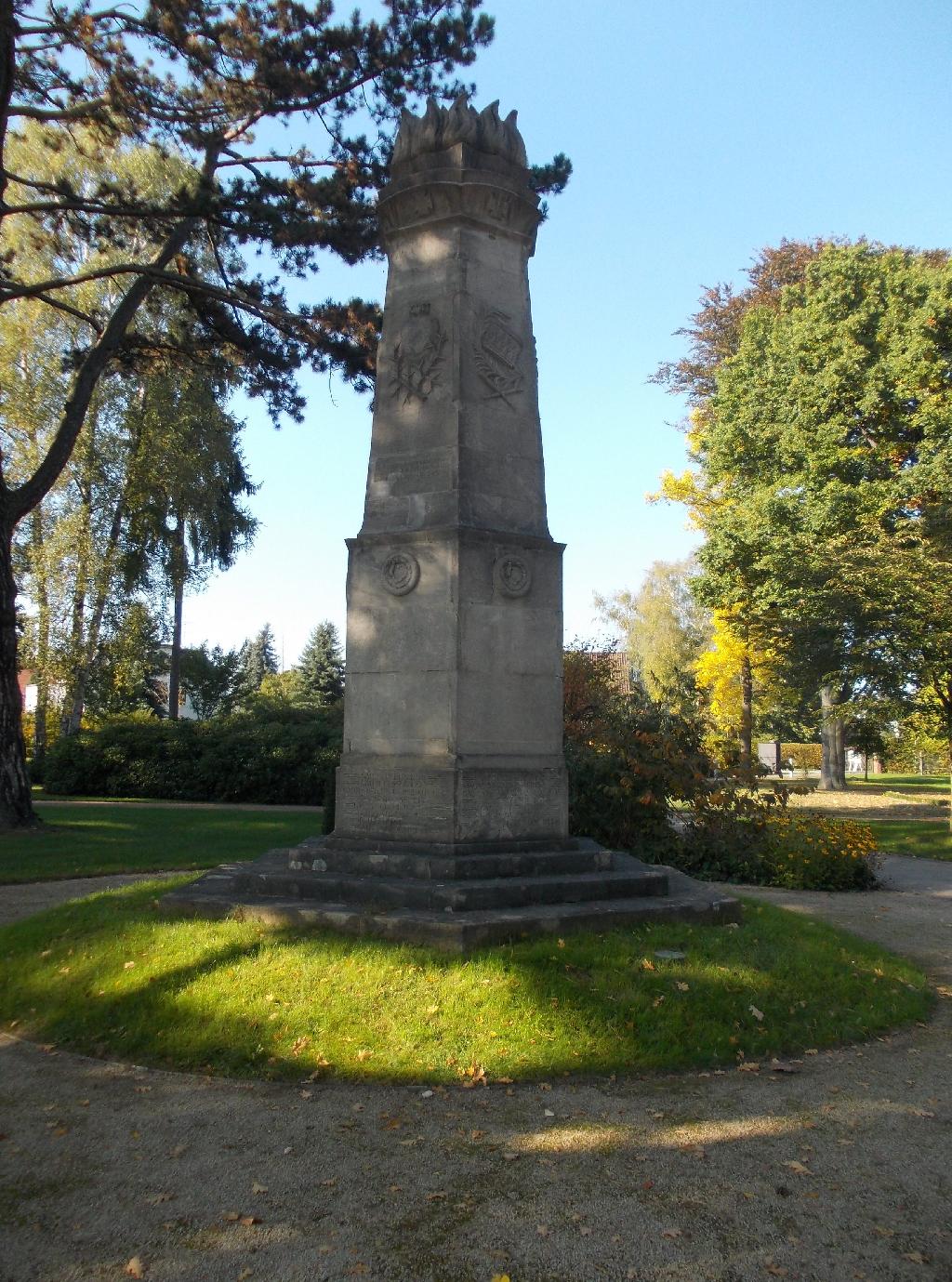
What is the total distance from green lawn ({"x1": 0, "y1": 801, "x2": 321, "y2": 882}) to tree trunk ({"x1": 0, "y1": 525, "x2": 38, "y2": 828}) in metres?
0.45

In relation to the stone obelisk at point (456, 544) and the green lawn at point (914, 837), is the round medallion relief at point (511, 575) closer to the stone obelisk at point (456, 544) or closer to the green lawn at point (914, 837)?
the stone obelisk at point (456, 544)

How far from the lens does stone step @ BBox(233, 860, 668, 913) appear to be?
6.51m

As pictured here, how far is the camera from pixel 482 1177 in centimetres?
377

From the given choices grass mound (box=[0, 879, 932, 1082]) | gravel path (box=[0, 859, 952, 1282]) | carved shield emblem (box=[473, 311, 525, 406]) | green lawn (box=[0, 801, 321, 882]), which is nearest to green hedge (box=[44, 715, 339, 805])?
green lawn (box=[0, 801, 321, 882])

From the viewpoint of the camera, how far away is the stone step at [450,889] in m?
6.51

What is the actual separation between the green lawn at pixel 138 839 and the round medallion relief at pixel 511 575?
6602 millimetres

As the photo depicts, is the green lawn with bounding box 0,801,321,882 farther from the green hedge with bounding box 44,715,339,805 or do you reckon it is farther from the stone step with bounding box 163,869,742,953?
the stone step with bounding box 163,869,742,953

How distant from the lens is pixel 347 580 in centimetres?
801

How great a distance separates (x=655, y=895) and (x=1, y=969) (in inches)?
183

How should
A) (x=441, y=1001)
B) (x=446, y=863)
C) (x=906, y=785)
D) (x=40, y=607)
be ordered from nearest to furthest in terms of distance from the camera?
1. (x=441, y=1001)
2. (x=446, y=863)
3. (x=40, y=607)
4. (x=906, y=785)

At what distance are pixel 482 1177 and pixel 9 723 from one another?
44.6ft

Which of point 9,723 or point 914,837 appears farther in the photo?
point 914,837

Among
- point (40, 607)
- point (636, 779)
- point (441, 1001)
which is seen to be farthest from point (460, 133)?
point (40, 607)

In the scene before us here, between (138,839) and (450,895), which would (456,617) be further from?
(138,839)
